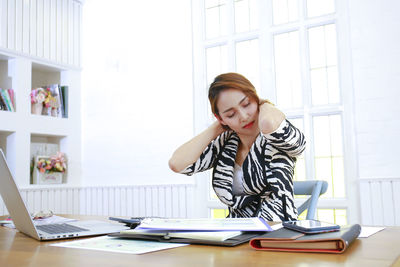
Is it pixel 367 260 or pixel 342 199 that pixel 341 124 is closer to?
pixel 342 199

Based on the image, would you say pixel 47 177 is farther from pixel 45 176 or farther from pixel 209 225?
pixel 209 225

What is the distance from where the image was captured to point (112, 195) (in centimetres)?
399

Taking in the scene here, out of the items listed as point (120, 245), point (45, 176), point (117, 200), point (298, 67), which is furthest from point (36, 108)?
point (120, 245)

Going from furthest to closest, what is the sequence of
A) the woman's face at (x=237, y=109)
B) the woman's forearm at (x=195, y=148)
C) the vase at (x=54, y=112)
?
the vase at (x=54, y=112) < the woman's forearm at (x=195, y=148) < the woman's face at (x=237, y=109)

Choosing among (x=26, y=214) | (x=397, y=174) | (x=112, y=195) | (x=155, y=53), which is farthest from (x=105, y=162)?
(x=26, y=214)

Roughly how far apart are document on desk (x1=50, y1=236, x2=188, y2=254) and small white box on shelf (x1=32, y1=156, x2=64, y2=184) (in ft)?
10.4

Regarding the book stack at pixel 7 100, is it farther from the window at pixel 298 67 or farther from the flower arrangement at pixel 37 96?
the window at pixel 298 67

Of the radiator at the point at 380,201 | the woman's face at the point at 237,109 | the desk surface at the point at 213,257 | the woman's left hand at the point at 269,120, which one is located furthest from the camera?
the radiator at the point at 380,201

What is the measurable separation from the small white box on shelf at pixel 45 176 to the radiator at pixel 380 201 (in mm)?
2908

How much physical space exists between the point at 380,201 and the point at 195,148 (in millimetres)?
1721

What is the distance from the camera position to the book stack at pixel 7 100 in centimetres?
358

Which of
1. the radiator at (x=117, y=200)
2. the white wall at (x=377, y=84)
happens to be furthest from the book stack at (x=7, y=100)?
the white wall at (x=377, y=84)

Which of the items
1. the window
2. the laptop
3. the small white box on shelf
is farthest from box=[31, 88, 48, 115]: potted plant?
the laptop

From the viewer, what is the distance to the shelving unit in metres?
3.68
